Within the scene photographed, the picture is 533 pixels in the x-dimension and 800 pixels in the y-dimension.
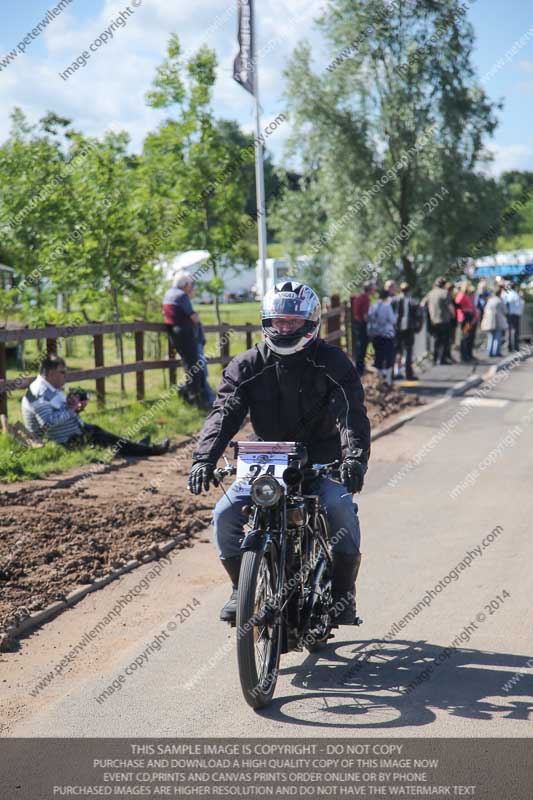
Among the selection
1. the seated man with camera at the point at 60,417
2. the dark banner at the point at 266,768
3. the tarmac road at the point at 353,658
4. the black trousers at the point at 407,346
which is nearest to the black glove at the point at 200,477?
the tarmac road at the point at 353,658

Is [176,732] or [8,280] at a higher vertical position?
[8,280]

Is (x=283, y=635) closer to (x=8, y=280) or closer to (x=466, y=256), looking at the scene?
(x=8, y=280)

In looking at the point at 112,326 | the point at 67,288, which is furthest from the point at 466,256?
the point at 112,326

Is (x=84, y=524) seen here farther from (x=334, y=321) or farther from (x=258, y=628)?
(x=334, y=321)

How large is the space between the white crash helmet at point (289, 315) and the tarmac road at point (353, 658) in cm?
172

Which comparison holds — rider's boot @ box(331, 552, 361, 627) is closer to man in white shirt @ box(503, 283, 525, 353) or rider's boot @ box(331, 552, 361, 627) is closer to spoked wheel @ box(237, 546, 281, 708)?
spoked wheel @ box(237, 546, 281, 708)

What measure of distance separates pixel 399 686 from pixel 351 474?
1.11 metres

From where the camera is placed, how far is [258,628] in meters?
4.61

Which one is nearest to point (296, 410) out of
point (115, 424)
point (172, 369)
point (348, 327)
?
point (115, 424)

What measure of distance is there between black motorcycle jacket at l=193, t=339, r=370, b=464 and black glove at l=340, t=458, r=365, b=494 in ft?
0.95

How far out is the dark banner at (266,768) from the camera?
374 centimetres

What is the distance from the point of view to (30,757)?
4043 millimetres

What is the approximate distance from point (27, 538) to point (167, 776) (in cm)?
383

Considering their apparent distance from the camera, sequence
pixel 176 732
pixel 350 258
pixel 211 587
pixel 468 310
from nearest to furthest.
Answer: pixel 176 732 → pixel 211 587 → pixel 468 310 → pixel 350 258
